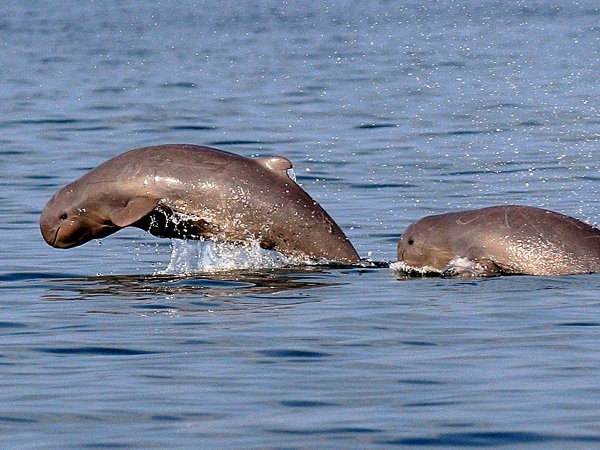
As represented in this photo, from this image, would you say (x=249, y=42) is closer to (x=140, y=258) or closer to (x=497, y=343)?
(x=140, y=258)

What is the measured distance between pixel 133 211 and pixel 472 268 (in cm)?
291

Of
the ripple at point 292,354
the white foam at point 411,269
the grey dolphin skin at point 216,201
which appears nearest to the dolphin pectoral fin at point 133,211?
the grey dolphin skin at point 216,201

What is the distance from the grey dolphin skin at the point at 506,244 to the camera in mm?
14211

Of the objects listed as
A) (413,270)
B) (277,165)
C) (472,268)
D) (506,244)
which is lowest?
(413,270)

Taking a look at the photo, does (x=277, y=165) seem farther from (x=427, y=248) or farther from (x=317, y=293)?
(x=317, y=293)

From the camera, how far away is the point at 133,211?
15000 mm

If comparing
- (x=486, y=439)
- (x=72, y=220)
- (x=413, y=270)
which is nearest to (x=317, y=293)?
(x=413, y=270)

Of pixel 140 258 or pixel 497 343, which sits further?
pixel 140 258

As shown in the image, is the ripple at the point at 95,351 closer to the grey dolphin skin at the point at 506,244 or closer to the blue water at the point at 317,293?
the blue water at the point at 317,293

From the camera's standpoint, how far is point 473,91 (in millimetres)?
36938

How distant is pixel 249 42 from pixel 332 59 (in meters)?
10.4

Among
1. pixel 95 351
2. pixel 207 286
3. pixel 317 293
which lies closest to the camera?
pixel 95 351

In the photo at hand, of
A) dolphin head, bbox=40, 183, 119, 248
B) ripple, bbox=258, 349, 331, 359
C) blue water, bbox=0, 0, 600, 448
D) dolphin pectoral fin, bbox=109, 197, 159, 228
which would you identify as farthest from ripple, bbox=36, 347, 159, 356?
dolphin head, bbox=40, 183, 119, 248

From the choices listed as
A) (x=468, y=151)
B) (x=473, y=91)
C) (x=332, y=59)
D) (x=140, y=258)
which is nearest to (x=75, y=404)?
(x=140, y=258)
